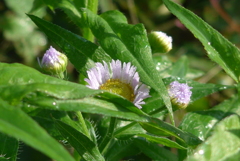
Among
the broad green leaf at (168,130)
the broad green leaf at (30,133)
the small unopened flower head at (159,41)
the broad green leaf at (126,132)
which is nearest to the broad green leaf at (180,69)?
the small unopened flower head at (159,41)

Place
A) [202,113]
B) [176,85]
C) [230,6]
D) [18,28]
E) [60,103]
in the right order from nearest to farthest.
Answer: [60,103] < [176,85] < [202,113] < [18,28] < [230,6]

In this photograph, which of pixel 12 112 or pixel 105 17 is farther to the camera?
pixel 105 17

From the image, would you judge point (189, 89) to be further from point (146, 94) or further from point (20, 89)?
point (20, 89)

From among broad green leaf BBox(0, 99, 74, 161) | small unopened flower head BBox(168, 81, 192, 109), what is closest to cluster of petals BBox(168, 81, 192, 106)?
small unopened flower head BBox(168, 81, 192, 109)

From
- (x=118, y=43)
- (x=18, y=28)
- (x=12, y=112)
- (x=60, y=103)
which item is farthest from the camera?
(x=18, y=28)

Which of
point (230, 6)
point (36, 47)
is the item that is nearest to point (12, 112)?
point (36, 47)

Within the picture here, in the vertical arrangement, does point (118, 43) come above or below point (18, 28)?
above

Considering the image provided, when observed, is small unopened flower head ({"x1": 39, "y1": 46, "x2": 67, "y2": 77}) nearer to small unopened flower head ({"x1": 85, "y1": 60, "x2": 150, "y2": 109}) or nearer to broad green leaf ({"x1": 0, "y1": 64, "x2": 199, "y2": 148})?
small unopened flower head ({"x1": 85, "y1": 60, "x2": 150, "y2": 109})

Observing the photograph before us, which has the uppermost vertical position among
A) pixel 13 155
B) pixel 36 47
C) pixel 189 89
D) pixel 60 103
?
pixel 60 103

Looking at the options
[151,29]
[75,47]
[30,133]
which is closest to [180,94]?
[75,47]
